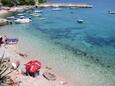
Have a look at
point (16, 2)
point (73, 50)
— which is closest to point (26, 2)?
point (16, 2)

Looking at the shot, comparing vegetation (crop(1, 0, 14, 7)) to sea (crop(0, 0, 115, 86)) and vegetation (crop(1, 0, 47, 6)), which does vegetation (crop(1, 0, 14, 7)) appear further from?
sea (crop(0, 0, 115, 86))

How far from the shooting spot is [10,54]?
158 ft

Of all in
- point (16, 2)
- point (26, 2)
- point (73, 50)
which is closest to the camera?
point (73, 50)

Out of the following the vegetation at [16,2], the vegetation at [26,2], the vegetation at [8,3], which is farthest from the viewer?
the vegetation at [26,2]

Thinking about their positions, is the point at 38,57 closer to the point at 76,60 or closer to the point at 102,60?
the point at 76,60

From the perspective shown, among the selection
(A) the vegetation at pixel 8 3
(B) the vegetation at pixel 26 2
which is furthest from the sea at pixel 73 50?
(B) the vegetation at pixel 26 2

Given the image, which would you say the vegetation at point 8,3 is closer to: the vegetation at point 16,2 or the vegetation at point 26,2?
the vegetation at point 16,2

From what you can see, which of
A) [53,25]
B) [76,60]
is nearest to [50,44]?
[76,60]

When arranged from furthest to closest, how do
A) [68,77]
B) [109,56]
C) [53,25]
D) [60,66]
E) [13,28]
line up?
1. [53,25]
2. [13,28]
3. [109,56]
4. [60,66]
5. [68,77]

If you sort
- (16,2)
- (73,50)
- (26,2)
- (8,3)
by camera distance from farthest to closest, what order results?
(26,2)
(16,2)
(8,3)
(73,50)

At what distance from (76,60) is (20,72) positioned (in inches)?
508

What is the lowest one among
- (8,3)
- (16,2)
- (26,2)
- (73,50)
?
(26,2)

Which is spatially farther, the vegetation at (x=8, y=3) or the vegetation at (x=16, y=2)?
the vegetation at (x=16, y=2)

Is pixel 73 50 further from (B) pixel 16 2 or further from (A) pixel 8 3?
(B) pixel 16 2
